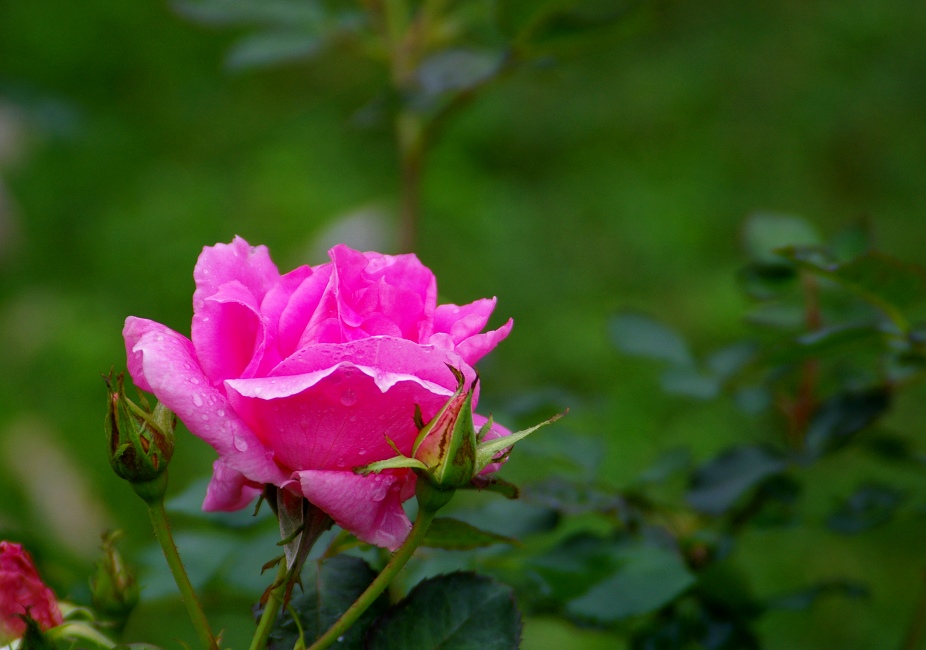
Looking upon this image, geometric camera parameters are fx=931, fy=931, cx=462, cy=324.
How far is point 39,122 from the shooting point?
1358 millimetres

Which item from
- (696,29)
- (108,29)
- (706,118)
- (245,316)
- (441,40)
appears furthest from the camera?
(108,29)

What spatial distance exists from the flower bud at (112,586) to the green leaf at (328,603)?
0.08 meters

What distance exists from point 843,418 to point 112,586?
0.51m

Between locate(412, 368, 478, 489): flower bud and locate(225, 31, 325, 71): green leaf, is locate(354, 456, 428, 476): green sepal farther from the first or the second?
locate(225, 31, 325, 71): green leaf

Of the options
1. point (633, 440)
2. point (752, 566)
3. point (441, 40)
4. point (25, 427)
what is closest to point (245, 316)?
point (633, 440)

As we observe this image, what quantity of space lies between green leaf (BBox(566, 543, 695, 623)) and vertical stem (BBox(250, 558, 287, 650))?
20 centimetres

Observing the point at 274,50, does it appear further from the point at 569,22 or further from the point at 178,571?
the point at 178,571

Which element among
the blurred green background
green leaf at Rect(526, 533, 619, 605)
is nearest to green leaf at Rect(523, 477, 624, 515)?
green leaf at Rect(526, 533, 619, 605)

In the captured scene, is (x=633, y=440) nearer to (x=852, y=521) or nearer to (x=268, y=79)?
(x=852, y=521)

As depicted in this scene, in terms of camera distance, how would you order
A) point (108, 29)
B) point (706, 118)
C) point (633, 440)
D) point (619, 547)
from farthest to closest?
1. point (108, 29)
2. point (706, 118)
3. point (633, 440)
4. point (619, 547)

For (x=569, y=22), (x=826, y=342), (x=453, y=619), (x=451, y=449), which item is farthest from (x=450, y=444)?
(x=569, y=22)

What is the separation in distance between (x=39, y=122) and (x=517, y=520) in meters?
1.08

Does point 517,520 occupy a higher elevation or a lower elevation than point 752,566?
higher

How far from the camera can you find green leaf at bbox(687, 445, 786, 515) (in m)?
0.67
